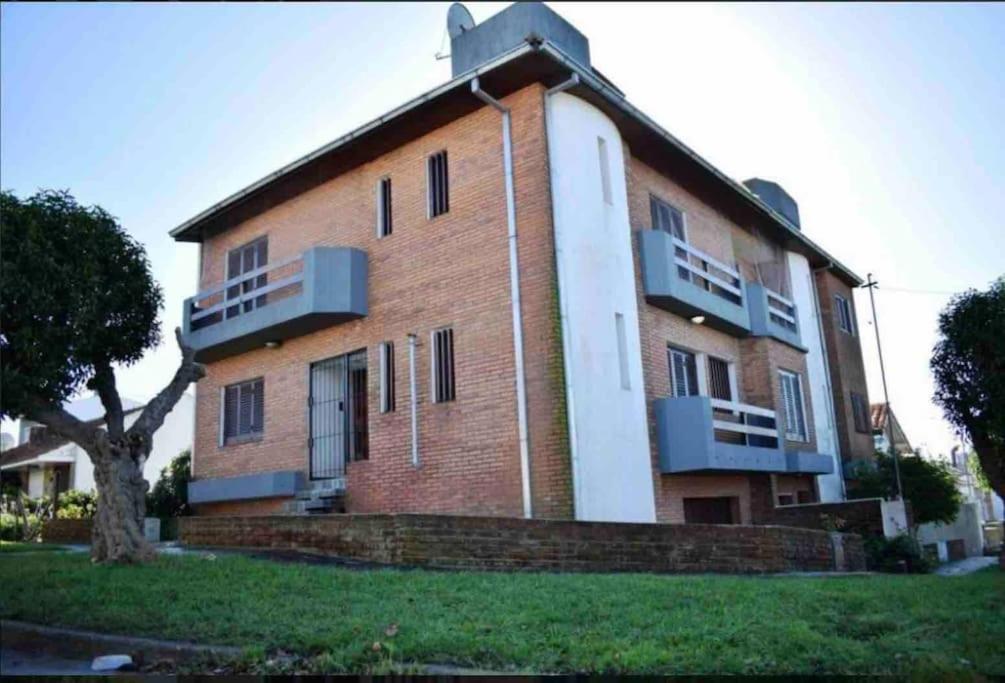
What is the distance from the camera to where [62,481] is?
1125 cm

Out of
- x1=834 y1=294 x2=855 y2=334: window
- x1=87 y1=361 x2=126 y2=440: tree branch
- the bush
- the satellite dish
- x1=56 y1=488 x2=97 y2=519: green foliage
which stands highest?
the satellite dish

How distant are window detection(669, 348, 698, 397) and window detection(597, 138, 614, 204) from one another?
3.36 m

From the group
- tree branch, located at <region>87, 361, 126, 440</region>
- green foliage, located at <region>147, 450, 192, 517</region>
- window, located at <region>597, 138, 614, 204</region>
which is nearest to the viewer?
tree branch, located at <region>87, 361, 126, 440</region>

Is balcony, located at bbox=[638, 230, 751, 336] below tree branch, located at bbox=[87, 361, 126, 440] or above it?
above

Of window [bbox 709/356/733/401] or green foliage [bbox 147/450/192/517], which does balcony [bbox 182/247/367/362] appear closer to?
green foliage [bbox 147/450/192/517]

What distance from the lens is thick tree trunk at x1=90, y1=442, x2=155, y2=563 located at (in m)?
8.73

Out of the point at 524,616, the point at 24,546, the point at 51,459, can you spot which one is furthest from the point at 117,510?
the point at 524,616

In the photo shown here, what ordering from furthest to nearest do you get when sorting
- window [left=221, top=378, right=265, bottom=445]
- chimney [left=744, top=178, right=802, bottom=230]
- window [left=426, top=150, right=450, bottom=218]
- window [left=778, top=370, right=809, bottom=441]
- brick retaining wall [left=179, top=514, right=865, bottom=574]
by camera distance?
chimney [left=744, top=178, right=802, bottom=230] < window [left=778, top=370, right=809, bottom=441] < window [left=221, top=378, right=265, bottom=445] < window [left=426, top=150, right=450, bottom=218] < brick retaining wall [left=179, top=514, right=865, bottom=574]

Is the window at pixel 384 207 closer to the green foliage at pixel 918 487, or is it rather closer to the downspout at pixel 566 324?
the downspout at pixel 566 324

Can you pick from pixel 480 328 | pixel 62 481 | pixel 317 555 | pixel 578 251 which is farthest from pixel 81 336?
pixel 578 251

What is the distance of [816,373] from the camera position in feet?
66.9

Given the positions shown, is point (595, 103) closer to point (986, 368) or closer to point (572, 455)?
point (572, 455)

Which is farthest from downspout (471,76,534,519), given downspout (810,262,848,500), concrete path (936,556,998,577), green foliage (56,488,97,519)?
downspout (810,262,848,500)

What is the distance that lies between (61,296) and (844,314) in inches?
799
